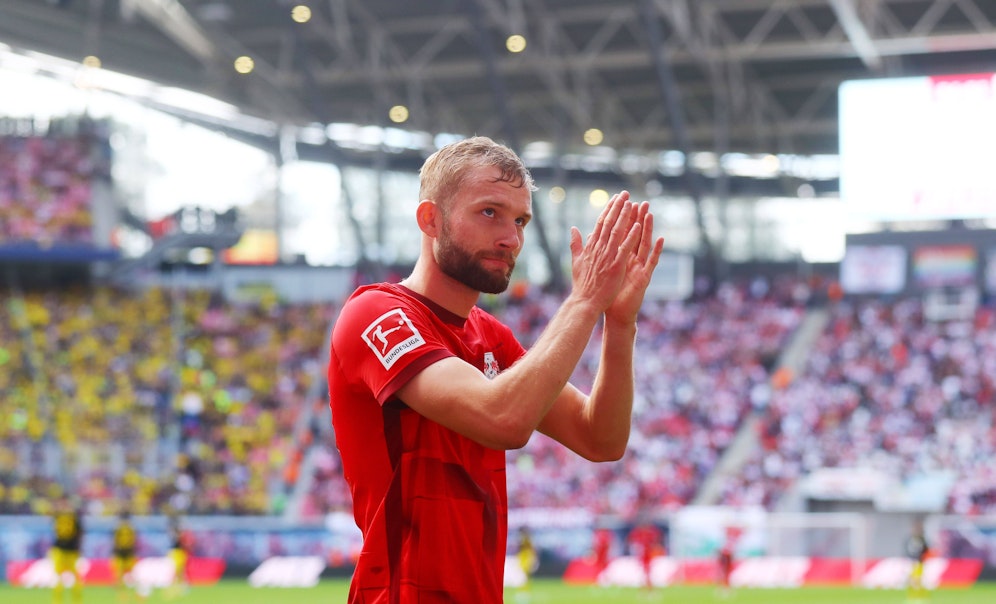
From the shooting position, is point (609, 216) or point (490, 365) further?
point (490, 365)

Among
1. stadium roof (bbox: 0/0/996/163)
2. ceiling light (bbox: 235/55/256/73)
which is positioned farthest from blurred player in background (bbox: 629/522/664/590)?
ceiling light (bbox: 235/55/256/73)

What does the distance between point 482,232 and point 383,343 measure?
0.43 metres

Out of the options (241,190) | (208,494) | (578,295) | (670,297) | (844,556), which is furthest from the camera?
(241,190)

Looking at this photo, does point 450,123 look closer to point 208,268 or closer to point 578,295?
point 208,268

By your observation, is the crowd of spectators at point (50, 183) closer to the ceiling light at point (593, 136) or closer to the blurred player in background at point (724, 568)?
the ceiling light at point (593, 136)

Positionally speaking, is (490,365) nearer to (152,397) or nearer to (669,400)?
(152,397)

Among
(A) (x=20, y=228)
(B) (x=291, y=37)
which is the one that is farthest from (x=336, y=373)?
(A) (x=20, y=228)

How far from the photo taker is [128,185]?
155 ft

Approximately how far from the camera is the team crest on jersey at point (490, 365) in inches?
160

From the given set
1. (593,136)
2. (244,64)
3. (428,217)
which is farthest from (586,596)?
(428,217)

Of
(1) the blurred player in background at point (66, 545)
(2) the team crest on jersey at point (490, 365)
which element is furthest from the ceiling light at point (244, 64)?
(2) the team crest on jersey at point (490, 365)

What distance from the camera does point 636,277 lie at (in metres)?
3.97

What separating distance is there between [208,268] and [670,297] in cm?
1602

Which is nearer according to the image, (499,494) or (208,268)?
(499,494)
